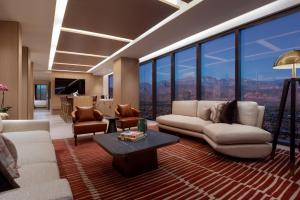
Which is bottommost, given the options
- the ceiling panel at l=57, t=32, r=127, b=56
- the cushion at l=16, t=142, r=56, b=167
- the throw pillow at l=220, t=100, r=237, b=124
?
the cushion at l=16, t=142, r=56, b=167

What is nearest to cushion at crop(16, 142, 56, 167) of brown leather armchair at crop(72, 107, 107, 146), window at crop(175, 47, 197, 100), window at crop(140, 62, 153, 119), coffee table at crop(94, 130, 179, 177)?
coffee table at crop(94, 130, 179, 177)

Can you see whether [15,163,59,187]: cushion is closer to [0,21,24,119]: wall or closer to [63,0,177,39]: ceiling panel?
[63,0,177,39]: ceiling panel

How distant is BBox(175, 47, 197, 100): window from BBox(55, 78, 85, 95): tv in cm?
670

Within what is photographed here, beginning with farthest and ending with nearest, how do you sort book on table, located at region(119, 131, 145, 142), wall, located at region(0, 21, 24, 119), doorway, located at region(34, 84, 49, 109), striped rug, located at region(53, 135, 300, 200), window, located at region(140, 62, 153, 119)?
doorway, located at region(34, 84, 49, 109), window, located at region(140, 62, 153, 119), wall, located at region(0, 21, 24, 119), book on table, located at region(119, 131, 145, 142), striped rug, located at region(53, 135, 300, 200)

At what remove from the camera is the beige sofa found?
108 inches

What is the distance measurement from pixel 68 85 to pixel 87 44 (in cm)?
611

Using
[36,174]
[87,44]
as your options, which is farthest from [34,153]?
[87,44]

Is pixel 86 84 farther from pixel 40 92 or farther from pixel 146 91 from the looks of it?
pixel 40 92

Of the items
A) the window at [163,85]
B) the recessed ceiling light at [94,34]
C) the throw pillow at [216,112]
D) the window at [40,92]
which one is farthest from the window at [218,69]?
the window at [40,92]

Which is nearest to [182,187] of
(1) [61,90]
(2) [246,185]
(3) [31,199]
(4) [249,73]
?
(2) [246,185]

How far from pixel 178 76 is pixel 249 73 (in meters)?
2.45

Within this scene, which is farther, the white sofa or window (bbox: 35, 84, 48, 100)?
window (bbox: 35, 84, 48, 100)

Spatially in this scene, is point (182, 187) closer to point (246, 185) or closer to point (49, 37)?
point (246, 185)

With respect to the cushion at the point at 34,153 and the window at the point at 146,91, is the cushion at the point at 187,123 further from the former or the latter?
the window at the point at 146,91
